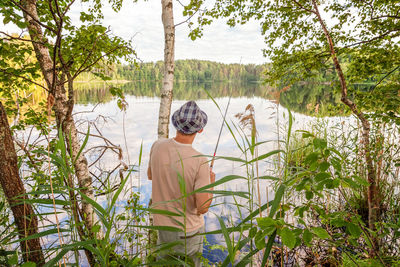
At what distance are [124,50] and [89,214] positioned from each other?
268 centimetres

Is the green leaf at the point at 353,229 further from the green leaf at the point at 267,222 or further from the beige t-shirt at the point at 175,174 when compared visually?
the beige t-shirt at the point at 175,174

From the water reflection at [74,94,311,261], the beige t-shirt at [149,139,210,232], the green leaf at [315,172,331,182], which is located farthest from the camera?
the water reflection at [74,94,311,261]

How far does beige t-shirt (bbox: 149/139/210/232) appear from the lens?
192cm

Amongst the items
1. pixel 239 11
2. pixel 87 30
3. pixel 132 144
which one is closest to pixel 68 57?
pixel 87 30

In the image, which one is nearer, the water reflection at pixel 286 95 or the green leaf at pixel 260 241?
the green leaf at pixel 260 241

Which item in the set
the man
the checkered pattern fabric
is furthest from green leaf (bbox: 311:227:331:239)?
the checkered pattern fabric

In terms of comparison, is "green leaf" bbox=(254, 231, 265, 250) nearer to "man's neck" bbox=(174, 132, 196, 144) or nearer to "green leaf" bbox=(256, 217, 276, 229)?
"green leaf" bbox=(256, 217, 276, 229)

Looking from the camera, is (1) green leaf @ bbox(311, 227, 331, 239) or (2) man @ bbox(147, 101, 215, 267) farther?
(2) man @ bbox(147, 101, 215, 267)

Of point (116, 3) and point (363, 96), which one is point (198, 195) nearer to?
point (363, 96)

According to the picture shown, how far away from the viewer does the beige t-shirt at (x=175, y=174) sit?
6.29 ft

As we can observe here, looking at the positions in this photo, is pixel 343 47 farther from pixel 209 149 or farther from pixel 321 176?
pixel 209 149

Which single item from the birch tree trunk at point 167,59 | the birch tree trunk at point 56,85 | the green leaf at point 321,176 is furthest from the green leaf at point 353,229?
the birch tree trunk at point 167,59

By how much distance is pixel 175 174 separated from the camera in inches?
79.7

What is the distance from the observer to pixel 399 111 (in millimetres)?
2498
